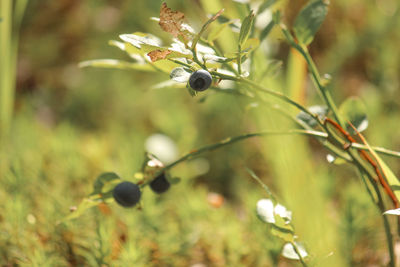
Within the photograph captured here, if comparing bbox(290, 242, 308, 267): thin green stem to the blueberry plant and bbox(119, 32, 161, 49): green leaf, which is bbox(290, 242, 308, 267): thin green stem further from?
bbox(119, 32, 161, 49): green leaf

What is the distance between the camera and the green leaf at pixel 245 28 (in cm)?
47

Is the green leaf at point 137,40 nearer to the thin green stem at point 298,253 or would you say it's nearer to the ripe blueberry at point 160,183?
the ripe blueberry at point 160,183

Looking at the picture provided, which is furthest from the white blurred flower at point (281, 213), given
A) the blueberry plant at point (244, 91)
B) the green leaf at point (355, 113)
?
the green leaf at point (355, 113)

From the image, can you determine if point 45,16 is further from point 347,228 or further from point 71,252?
point 347,228

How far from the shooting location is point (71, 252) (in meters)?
0.84

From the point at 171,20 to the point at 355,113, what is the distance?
33 cm

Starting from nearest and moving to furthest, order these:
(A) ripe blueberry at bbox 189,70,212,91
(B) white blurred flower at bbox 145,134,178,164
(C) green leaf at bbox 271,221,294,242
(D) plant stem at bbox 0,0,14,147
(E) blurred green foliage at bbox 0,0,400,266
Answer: (A) ripe blueberry at bbox 189,70,212,91, (C) green leaf at bbox 271,221,294,242, (E) blurred green foliage at bbox 0,0,400,266, (D) plant stem at bbox 0,0,14,147, (B) white blurred flower at bbox 145,134,178,164

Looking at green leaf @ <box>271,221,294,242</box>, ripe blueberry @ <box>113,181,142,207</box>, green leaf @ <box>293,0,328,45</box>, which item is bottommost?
green leaf @ <box>271,221,294,242</box>

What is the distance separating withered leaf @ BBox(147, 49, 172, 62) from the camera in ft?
1.50

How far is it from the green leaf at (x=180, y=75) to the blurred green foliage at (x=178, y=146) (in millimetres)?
218

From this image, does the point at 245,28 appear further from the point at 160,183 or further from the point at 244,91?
the point at 160,183

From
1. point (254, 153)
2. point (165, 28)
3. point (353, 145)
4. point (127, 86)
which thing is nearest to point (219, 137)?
point (254, 153)

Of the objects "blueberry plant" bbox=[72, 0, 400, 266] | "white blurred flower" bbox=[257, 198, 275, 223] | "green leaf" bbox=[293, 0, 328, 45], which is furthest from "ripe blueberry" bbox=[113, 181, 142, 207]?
"green leaf" bbox=[293, 0, 328, 45]

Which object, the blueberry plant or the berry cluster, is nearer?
the blueberry plant
